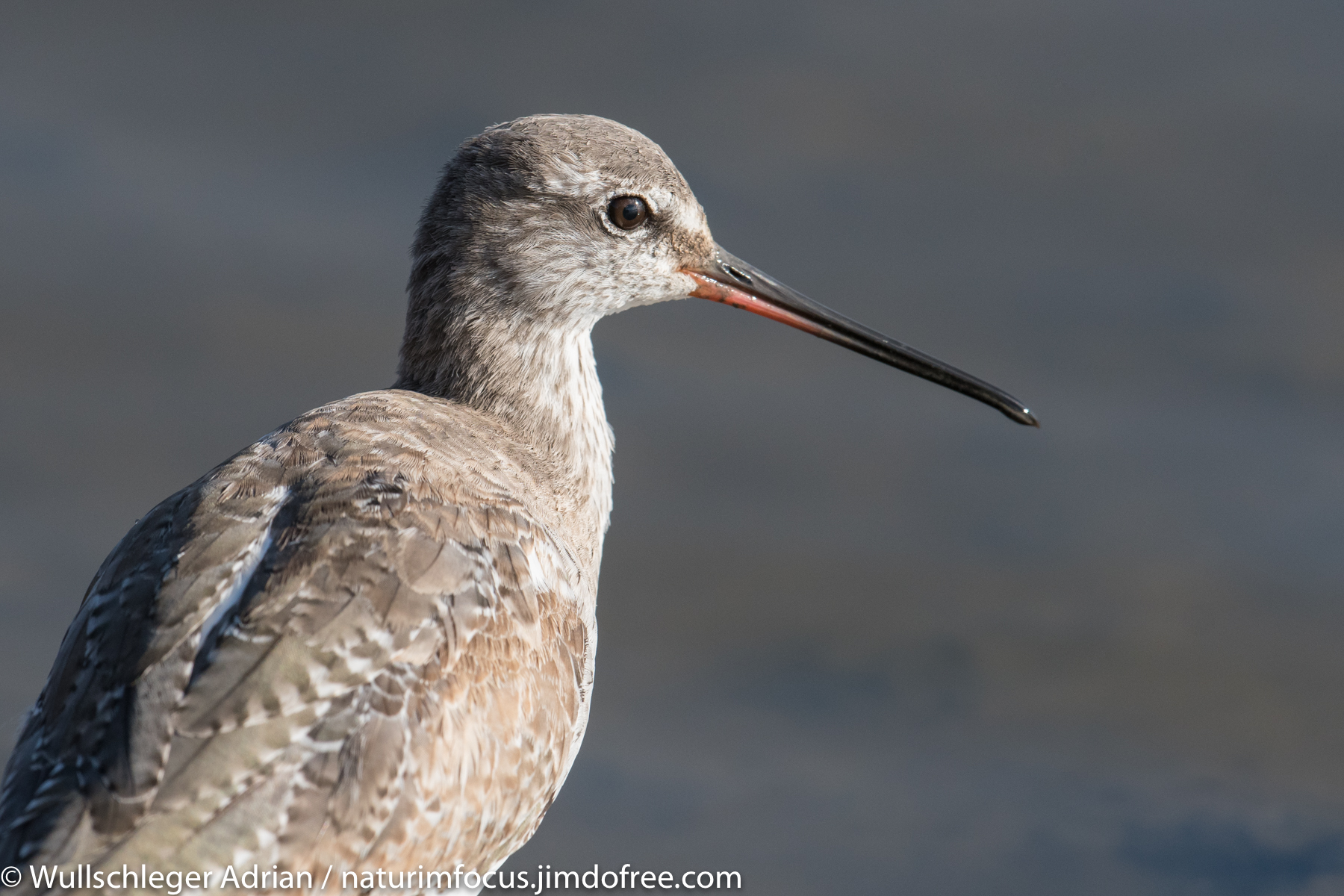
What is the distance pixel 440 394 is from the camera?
416 centimetres

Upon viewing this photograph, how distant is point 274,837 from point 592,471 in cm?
173

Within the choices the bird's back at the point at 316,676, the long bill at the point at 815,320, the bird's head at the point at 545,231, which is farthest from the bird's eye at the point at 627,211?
the bird's back at the point at 316,676

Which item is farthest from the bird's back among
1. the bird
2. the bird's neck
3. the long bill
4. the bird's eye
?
the long bill

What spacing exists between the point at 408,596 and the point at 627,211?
4.97 ft

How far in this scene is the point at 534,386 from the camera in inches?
163

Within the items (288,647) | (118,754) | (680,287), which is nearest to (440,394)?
(680,287)

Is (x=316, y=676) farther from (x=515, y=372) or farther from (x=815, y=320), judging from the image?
(x=815, y=320)

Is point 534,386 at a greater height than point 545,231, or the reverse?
point 545,231

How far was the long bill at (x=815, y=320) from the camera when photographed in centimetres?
441

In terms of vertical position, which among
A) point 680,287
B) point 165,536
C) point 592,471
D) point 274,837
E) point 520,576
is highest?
point 680,287

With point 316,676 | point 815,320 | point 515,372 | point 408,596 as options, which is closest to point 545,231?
point 515,372

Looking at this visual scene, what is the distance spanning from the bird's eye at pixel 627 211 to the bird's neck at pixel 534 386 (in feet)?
1.06

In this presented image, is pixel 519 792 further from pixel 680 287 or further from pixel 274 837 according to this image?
pixel 680 287

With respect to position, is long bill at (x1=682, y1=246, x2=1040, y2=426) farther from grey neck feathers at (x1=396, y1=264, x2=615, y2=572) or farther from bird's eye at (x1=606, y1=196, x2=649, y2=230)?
grey neck feathers at (x1=396, y1=264, x2=615, y2=572)
